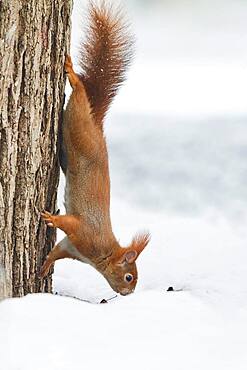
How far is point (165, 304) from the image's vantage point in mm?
2582

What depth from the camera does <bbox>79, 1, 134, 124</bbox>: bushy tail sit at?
3.16 m

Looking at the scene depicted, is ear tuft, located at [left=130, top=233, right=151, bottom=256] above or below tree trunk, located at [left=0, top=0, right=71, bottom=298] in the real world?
below

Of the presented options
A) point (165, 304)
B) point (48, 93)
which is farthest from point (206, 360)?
point (48, 93)

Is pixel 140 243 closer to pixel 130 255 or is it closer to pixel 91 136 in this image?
pixel 130 255

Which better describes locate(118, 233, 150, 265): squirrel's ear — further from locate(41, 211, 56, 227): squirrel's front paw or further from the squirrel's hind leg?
locate(41, 211, 56, 227): squirrel's front paw

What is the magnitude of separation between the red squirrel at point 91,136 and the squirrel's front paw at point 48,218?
3 cm

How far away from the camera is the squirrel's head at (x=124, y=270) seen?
11.1 feet

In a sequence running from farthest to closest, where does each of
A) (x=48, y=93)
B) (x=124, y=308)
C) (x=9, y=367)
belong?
(x=48, y=93) → (x=124, y=308) → (x=9, y=367)

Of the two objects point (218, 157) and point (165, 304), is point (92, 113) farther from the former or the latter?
point (218, 157)

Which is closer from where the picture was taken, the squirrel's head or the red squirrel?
the red squirrel

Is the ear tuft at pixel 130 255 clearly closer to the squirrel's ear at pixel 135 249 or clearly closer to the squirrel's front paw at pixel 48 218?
the squirrel's ear at pixel 135 249

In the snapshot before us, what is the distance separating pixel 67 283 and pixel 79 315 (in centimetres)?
123

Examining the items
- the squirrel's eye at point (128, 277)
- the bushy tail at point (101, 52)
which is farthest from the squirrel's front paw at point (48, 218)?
the squirrel's eye at point (128, 277)

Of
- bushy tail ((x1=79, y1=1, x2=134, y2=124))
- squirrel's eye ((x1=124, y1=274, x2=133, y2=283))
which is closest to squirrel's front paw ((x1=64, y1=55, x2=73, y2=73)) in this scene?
bushy tail ((x1=79, y1=1, x2=134, y2=124))
